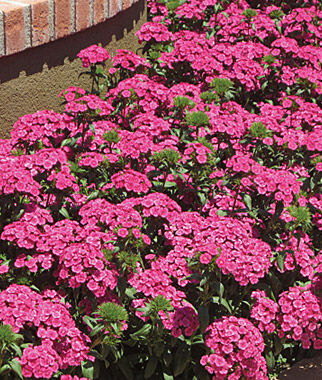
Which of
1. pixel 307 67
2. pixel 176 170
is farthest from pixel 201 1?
pixel 176 170

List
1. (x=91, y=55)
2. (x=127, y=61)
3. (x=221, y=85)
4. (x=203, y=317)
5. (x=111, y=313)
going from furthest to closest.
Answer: (x=127, y=61) < (x=221, y=85) < (x=91, y=55) < (x=203, y=317) < (x=111, y=313)

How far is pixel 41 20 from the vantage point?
4.45m

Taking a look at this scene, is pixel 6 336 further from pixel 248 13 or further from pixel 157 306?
pixel 248 13

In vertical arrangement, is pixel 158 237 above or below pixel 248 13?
below

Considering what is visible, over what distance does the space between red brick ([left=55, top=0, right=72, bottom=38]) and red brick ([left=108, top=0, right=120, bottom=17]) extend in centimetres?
64

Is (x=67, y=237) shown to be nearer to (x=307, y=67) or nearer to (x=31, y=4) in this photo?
(x=31, y=4)

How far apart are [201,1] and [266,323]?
14.1 feet

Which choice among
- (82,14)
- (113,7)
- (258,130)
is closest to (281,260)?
(258,130)

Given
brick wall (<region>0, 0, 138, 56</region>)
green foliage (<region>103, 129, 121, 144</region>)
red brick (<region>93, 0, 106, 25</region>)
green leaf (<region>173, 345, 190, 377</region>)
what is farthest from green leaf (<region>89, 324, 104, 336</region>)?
red brick (<region>93, 0, 106, 25</region>)

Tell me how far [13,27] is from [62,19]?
1.83 feet

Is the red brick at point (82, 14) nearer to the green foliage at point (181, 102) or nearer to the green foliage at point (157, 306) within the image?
the green foliage at point (181, 102)

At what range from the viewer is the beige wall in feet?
14.2

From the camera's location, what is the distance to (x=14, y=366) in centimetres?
268

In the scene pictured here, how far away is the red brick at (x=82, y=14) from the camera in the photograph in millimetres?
4824
